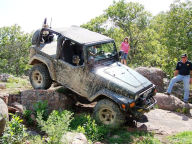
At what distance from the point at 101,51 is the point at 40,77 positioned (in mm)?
2203

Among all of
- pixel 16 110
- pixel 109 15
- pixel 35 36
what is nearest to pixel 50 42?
pixel 35 36

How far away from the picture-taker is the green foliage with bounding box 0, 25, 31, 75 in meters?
21.8

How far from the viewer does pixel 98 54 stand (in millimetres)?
7418

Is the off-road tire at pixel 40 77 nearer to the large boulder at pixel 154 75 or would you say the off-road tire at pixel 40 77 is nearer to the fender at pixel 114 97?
the fender at pixel 114 97

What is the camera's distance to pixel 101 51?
7543mm

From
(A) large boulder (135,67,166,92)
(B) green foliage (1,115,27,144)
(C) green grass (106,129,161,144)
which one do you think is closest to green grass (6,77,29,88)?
(B) green foliage (1,115,27,144)

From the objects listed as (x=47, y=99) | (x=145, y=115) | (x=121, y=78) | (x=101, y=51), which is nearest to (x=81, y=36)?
(x=101, y=51)

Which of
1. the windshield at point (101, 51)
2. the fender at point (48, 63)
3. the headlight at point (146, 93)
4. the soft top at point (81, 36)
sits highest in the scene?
the soft top at point (81, 36)

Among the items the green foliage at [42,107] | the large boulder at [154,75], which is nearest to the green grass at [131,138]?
the green foliage at [42,107]

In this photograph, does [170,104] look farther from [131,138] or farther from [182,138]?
[131,138]

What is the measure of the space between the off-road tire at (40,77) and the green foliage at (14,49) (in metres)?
13.4

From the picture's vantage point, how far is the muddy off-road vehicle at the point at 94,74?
6.34 m

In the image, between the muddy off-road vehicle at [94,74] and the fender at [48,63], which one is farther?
the fender at [48,63]

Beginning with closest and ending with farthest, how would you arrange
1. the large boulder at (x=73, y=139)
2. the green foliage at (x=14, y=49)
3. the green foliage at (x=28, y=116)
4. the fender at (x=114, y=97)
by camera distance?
the large boulder at (x=73, y=139) < the fender at (x=114, y=97) < the green foliage at (x=28, y=116) < the green foliage at (x=14, y=49)
